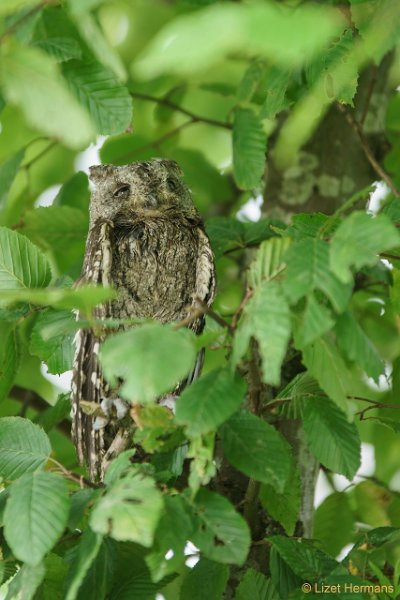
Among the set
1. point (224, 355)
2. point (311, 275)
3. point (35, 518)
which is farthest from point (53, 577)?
point (311, 275)

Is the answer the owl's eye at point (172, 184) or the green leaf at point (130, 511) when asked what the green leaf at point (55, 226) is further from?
the green leaf at point (130, 511)

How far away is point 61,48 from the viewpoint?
7.58ft

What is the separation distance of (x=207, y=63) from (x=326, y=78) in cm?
161

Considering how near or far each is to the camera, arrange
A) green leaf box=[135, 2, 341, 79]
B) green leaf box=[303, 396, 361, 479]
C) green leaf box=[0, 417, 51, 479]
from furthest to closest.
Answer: green leaf box=[303, 396, 361, 479]
green leaf box=[0, 417, 51, 479]
green leaf box=[135, 2, 341, 79]

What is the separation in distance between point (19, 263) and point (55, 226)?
1.32 metres

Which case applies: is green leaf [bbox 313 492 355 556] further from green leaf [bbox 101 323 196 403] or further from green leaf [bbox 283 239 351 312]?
green leaf [bbox 101 323 196 403]

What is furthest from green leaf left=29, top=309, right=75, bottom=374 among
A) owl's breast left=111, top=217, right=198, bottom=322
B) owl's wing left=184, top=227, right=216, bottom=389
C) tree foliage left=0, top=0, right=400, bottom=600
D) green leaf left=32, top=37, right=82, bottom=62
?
green leaf left=32, top=37, right=82, bottom=62

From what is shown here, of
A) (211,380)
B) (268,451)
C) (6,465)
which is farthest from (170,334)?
(6,465)

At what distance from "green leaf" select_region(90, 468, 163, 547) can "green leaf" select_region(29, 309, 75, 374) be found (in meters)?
0.85

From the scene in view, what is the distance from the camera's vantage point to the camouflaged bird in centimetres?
307

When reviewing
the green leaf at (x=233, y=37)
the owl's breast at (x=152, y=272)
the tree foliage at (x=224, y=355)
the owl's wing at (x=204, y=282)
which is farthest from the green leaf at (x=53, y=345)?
the green leaf at (x=233, y=37)

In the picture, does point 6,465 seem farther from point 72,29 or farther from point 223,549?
point 72,29

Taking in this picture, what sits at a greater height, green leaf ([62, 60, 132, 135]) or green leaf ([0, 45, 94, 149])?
green leaf ([0, 45, 94, 149])

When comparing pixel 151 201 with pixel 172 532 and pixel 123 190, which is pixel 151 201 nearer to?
pixel 123 190
